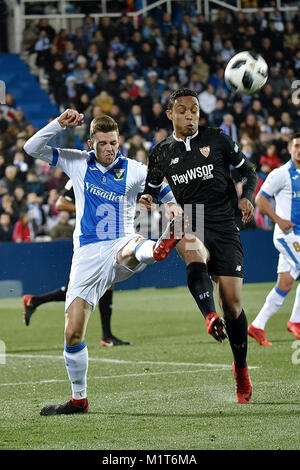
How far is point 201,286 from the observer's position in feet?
Result: 20.6

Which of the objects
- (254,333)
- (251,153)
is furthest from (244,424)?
(251,153)

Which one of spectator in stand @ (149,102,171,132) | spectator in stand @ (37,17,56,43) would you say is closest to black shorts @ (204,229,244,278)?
spectator in stand @ (149,102,171,132)

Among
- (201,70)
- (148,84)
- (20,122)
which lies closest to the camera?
(20,122)

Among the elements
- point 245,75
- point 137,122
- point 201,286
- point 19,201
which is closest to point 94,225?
point 201,286

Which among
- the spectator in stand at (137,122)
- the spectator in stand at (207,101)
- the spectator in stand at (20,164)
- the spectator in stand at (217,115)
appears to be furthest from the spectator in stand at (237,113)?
the spectator in stand at (20,164)

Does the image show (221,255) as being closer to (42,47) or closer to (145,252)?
(145,252)

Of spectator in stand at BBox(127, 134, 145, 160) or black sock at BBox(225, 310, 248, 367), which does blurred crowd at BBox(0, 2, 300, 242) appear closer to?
spectator in stand at BBox(127, 134, 145, 160)

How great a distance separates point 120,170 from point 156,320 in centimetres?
682

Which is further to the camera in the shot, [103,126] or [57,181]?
[57,181]

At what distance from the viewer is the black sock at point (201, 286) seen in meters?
6.14

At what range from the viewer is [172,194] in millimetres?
7184

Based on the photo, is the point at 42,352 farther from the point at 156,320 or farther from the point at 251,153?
the point at 251,153

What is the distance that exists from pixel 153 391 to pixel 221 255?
142 cm

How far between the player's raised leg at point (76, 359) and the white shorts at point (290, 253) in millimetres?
4635
